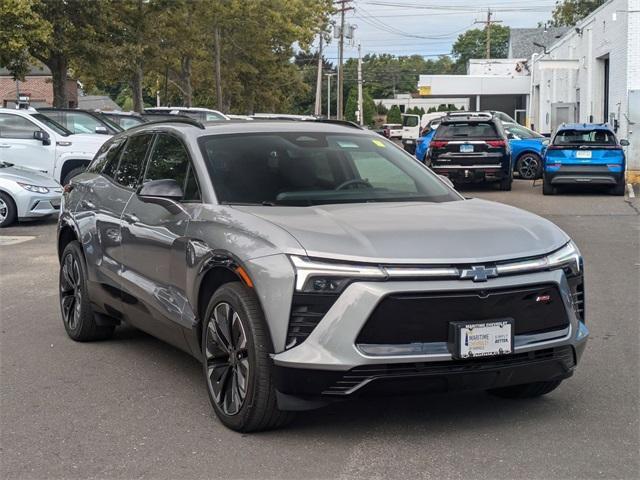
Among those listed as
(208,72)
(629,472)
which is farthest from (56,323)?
(208,72)

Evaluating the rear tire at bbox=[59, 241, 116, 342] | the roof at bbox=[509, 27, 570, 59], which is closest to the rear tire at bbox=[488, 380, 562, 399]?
the rear tire at bbox=[59, 241, 116, 342]

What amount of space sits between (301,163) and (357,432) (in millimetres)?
1835

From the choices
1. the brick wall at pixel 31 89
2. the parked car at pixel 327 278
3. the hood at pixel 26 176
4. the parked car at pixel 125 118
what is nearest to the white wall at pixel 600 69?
the parked car at pixel 125 118

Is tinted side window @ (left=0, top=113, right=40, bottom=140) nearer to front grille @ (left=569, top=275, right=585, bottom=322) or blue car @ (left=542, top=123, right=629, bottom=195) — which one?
blue car @ (left=542, top=123, right=629, bottom=195)

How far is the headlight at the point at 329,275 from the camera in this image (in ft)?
13.9

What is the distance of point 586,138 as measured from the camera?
19.6 m

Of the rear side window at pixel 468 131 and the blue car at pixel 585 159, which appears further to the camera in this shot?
the rear side window at pixel 468 131

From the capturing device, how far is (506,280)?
4.38m

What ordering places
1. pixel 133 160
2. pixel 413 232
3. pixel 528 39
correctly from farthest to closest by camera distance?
pixel 528 39
pixel 133 160
pixel 413 232

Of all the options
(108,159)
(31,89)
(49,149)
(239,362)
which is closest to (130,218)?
(108,159)

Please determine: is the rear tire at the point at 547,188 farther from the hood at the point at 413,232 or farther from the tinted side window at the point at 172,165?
the hood at the point at 413,232

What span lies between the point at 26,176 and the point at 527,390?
1162 cm

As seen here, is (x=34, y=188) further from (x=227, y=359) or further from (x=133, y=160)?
(x=227, y=359)

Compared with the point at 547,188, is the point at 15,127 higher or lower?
higher
